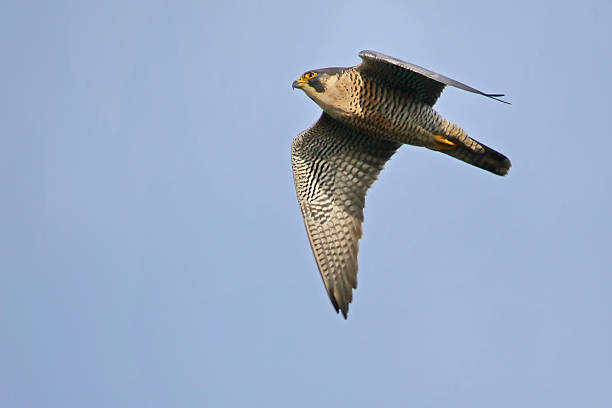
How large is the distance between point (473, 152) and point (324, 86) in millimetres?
2191

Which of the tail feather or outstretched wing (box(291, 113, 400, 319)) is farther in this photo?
outstretched wing (box(291, 113, 400, 319))

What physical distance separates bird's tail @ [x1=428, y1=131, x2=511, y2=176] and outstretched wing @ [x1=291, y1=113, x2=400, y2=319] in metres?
0.91

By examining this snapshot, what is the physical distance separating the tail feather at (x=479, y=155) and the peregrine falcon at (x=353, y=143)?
1 centimetres

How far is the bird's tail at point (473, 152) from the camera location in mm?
11750

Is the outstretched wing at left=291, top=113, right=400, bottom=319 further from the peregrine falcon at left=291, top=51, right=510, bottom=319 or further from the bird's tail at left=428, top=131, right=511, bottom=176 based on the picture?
the bird's tail at left=428, top=131, right=511, bottom=176

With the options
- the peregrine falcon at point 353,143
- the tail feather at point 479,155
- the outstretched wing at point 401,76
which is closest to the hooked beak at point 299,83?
the peregrine falcon at point 353,143

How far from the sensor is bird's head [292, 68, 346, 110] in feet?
37.4

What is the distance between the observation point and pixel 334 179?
12.7 meters

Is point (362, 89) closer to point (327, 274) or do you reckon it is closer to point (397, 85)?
point (397, 85)

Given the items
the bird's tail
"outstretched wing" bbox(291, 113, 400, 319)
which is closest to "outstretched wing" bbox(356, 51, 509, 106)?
the bird's tail

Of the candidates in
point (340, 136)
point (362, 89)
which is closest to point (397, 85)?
point (362, 89)

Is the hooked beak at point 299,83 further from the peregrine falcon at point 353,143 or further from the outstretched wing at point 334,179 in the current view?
the outstretched wing at point 334,179

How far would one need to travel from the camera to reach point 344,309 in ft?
A: 38.7

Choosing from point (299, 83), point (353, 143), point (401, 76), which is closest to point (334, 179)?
point (353, 143)
